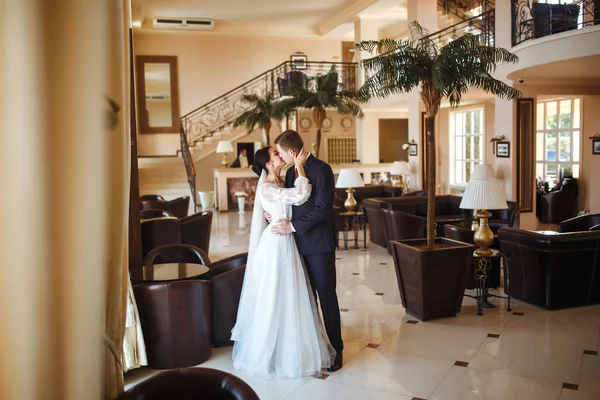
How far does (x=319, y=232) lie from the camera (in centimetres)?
404

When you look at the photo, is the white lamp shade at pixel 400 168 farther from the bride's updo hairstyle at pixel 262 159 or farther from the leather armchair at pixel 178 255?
the bride's updo hairstyle at pixel 262 159

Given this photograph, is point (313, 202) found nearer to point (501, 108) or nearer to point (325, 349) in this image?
point (325, 349)

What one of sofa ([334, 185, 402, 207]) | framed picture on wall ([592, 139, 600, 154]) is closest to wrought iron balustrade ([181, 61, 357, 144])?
sofa ([334, 185, 402, 207])

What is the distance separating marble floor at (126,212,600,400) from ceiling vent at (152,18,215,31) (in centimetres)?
1363

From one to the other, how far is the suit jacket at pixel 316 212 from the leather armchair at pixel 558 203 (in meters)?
9.22

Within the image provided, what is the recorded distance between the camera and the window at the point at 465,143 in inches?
603

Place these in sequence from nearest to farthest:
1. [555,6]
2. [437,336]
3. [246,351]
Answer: [246,351] < [437,336] < [555,6]

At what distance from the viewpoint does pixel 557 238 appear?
545 centimetres

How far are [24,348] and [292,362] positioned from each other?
3.03m

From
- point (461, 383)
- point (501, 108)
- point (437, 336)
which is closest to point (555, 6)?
point (501, 108)

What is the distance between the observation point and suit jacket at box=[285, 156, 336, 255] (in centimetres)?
398

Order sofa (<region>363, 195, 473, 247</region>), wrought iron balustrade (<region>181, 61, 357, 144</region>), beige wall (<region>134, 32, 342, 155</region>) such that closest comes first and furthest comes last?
1. sofa (<region>363, 195, 473, 247</region>)
2. wrought iron balustrade (<region>181, 61, 357, 144</region>)
3. beige wall (<region>134, 32, 342, 155</region>)

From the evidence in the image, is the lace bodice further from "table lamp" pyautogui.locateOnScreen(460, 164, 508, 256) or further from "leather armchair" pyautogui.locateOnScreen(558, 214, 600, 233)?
"leather armchair" pyautogui.locateOnScreen(558, 214, 600, 233)

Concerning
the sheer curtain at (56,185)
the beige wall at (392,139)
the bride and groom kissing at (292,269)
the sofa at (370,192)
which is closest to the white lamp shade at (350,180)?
the sofa at (370,192)
